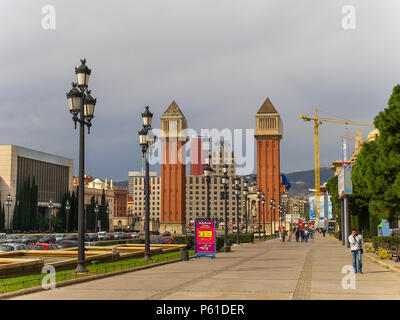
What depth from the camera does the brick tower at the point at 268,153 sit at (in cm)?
14762

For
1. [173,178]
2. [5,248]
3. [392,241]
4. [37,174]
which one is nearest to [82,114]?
[5,248]

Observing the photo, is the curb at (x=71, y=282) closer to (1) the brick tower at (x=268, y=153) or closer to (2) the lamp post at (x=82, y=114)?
(2) the lamp post at (x=82, y=114)

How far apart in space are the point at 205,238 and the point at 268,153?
12014cm

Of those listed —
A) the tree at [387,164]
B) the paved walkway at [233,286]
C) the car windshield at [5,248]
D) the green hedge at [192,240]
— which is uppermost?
the tree at [387,164]

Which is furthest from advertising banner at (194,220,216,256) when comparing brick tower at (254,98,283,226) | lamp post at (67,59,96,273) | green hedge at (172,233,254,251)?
brick tower at (254,98,283,226)

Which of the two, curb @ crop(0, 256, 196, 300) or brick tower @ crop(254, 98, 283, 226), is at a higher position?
brick tower @ crop(254, 98, 283, 226)

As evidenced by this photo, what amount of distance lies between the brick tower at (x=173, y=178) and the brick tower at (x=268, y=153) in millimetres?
22348

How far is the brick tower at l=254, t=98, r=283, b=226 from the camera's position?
14762 centimetres

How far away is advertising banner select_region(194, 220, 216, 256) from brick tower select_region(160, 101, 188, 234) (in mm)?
114722

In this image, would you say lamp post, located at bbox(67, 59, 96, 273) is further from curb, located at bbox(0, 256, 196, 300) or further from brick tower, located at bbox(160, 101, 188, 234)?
brick tower, located at bbox(160, 101, 188, 234)

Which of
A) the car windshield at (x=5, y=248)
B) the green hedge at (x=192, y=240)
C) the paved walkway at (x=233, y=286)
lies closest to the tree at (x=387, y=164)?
the paved walkway at (x=233, y=286)

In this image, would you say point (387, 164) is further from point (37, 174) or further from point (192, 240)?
point (37, 174)
